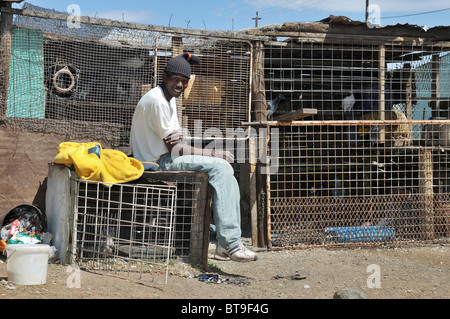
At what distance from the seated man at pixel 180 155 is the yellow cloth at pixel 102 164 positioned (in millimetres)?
406

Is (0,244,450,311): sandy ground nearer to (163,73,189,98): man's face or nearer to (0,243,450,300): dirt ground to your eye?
(0,243,450,300): dirt ground

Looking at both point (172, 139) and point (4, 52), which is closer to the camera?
point (172, 139)

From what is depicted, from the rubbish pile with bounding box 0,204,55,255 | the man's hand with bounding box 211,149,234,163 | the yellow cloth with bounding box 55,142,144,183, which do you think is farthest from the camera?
the man's hand with bounding box 211,149,234,163

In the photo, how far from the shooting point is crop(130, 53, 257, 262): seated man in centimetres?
531

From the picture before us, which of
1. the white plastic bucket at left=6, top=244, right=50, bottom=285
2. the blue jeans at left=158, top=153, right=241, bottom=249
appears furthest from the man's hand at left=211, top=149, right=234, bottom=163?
the white plastic bucket at left=6, top=244, right=50, bottom=285

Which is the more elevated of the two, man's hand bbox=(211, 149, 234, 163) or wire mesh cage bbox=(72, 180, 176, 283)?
man's hand bbox=(211, 149, 234, 163)

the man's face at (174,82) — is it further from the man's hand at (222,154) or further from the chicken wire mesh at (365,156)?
the chicken wire mesh at (365,156)

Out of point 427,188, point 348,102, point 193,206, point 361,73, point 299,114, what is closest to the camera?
point 193,206

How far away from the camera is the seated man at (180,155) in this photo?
5.31 meters

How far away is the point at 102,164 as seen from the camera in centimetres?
510

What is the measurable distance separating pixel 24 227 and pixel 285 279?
9.39ft

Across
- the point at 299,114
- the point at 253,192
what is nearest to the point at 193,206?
the point at 253,192

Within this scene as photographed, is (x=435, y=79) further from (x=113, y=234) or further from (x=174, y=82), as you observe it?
(x=113, y=234)

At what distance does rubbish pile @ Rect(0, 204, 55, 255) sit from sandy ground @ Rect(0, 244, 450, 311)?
334 millimetres
